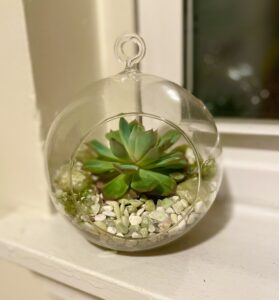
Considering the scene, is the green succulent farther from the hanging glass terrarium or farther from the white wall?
the white wall

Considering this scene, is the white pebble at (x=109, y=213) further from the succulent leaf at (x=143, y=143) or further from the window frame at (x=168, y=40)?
the window frame at (x=168, y=40)

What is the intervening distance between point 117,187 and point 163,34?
0.25m

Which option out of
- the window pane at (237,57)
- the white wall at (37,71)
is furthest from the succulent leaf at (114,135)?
the window pane at (237,57)

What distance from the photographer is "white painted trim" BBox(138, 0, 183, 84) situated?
0.51 meters

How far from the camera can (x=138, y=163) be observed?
1.29 ft

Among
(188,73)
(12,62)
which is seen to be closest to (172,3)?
(188,73)

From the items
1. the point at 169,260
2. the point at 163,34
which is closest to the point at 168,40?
the point at 163,34

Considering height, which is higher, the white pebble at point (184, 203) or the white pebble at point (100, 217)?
the white pebble at point (184, 203)

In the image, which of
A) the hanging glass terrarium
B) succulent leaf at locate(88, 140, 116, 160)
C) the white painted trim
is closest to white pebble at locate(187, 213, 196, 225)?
the hanging glass terrarium

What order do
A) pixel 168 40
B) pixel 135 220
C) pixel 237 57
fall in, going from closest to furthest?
pixel 135 220 → pixel 168 40 → pixel 237 57

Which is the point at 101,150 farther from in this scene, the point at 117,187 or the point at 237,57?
the point at 237,57

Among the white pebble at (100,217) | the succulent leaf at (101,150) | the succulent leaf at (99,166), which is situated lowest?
the white pebble at (100,217)

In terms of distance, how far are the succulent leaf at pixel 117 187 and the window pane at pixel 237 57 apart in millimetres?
247

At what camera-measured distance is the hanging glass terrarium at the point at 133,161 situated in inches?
15.2
